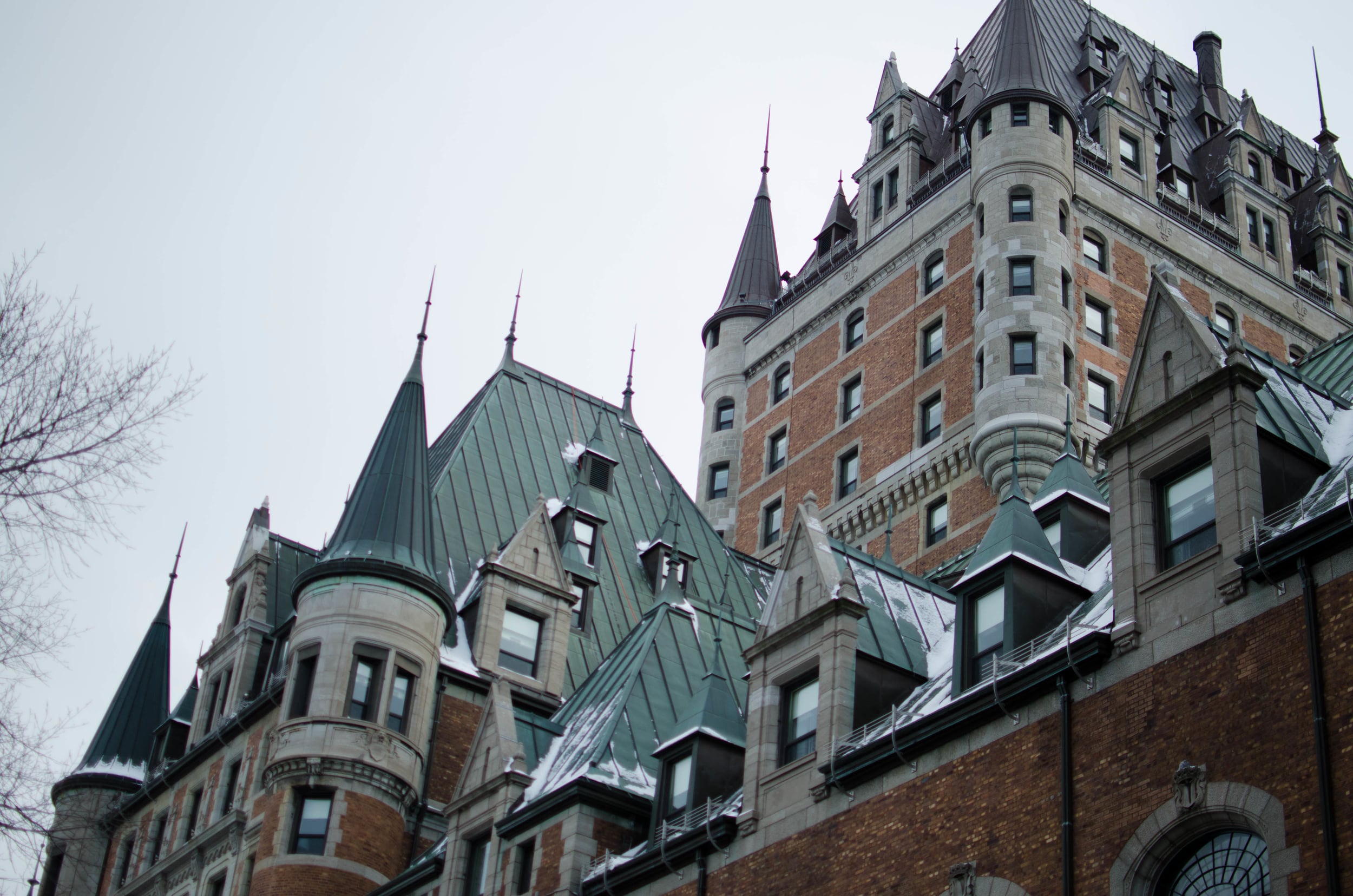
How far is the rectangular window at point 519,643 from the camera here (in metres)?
39.8

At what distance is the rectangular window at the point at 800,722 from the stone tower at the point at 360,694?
12.7 meters

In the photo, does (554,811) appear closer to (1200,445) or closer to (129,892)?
(1200,445)

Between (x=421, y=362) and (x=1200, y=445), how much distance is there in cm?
2487

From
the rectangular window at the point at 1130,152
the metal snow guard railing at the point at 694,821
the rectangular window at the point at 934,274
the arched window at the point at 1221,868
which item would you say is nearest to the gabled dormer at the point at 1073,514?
the metal snow guard railing at the point at 694,821

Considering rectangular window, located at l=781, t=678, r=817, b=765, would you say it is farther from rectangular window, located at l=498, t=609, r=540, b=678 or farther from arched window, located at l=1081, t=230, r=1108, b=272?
arched window, located at l=1081, t=230, r=1108, b=272

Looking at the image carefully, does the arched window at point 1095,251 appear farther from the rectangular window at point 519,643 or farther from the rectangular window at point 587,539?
the rectangular window at point 519,643

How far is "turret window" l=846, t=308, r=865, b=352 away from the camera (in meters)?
58.9

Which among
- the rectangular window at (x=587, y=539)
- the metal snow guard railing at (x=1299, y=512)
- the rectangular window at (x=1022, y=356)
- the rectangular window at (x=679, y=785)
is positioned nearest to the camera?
the metal snow guard railing at (x=1299, y=512)

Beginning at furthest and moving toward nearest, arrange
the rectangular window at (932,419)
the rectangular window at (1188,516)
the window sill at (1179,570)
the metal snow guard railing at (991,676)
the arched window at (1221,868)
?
1. the rectangular window at (932,419)
2. the metal snow guard railing at (991,676)
3. the rectangular window at (1188,516)
4. the window sill at (1179,570)
5. the arched window at (1221,868)

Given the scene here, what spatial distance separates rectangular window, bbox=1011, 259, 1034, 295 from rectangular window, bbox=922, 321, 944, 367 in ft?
10.0

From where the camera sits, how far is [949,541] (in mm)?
50906

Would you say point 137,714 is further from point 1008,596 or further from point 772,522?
point 1008,596

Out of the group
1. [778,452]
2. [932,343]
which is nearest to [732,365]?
[778,452]

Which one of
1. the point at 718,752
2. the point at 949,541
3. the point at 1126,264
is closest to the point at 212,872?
the point at 718,752
